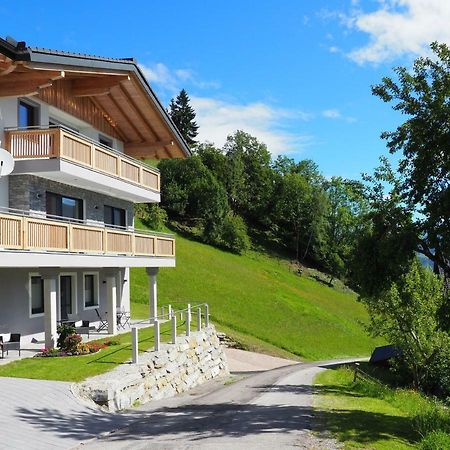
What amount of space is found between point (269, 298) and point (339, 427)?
39.7 meters

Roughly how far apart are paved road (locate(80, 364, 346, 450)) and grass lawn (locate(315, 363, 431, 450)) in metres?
0.48

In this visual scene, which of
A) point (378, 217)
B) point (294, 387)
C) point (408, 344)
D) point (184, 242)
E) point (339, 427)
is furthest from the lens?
point (184, 242)

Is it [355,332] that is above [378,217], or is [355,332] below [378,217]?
below

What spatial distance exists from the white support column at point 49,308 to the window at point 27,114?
17.7 feet

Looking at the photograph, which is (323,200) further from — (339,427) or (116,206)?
(339,427)

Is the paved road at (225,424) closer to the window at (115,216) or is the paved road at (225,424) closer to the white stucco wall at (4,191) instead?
the white stucco wall at (4,191)

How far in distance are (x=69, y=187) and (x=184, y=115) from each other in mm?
83384

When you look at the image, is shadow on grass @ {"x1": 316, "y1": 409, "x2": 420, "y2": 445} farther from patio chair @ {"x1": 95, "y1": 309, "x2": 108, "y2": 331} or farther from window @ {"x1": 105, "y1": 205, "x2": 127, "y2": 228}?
window @ {"x1": 105, "y1": 205, "x2": 127, "y2": 228}

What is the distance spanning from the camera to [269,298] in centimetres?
5031

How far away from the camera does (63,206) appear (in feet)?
71.8

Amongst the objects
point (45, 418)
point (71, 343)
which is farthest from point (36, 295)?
point (45, 418)

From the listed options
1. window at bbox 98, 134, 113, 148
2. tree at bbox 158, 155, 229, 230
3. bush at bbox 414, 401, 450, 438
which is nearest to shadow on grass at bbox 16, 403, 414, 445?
bush at bbox 414, 401, 450, 438

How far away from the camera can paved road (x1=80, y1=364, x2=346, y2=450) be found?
30.7 ft

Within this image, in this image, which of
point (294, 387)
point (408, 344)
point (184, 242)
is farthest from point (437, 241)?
point (184, 242)
